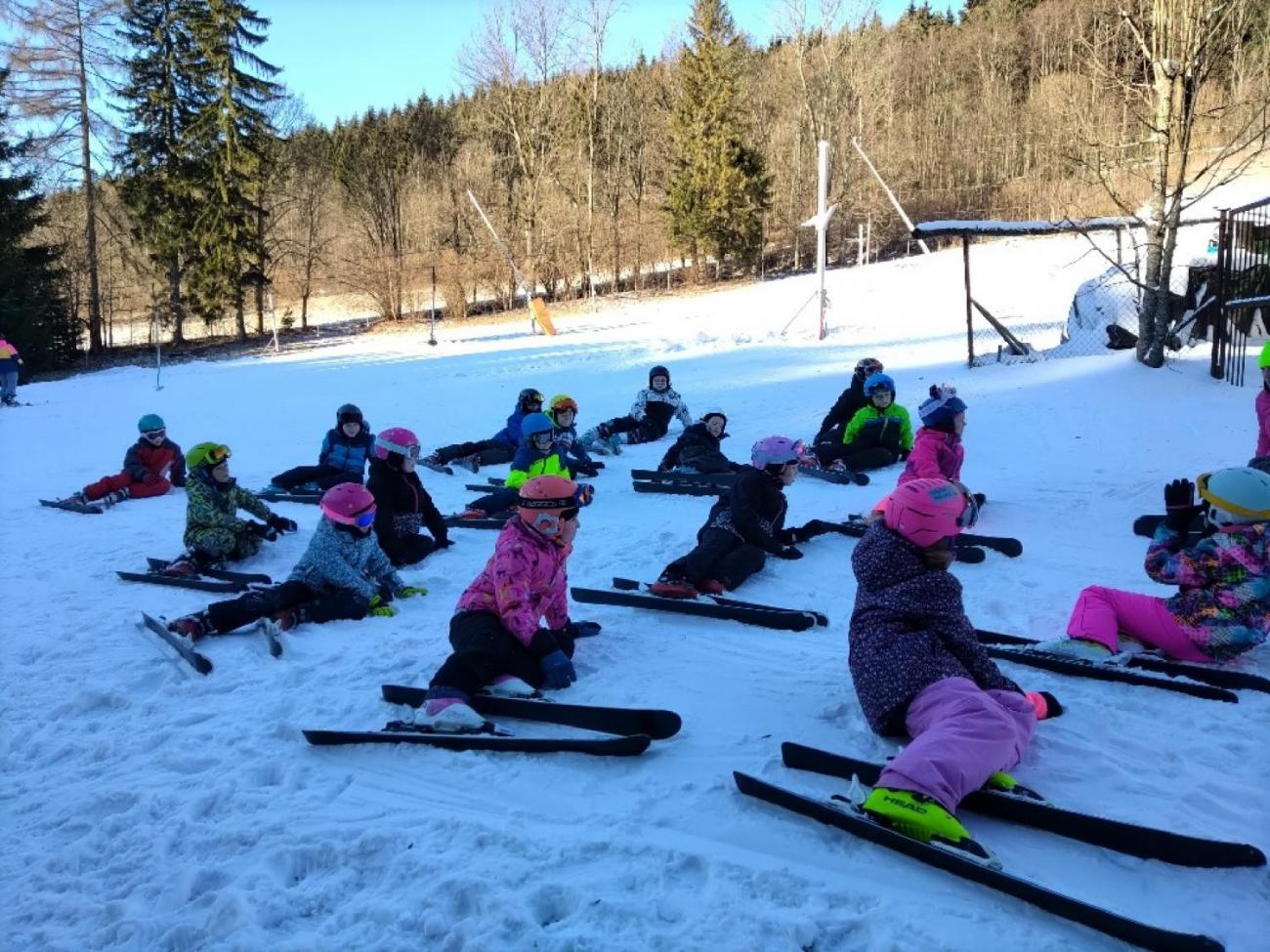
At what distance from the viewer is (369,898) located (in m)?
2.94

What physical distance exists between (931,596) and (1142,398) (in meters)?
9.03

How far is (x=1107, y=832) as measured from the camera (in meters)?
2.98

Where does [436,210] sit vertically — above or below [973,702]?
above

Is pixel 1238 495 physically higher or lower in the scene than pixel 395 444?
lower

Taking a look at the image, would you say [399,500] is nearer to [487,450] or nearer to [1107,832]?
[487,450]

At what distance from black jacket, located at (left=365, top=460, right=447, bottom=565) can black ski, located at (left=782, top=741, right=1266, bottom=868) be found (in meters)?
4.76

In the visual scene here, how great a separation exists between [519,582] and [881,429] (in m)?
→ 6.36

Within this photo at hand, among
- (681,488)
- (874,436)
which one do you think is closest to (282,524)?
(681,488)

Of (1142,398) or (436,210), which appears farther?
(436,210)

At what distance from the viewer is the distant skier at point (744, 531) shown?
6152mm

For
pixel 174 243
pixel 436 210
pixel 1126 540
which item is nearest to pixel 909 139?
pixel 436 210

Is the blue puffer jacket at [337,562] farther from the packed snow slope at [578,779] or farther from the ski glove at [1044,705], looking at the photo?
the ski glove at [1044,705]

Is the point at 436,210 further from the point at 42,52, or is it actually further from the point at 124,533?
the point at 124,533

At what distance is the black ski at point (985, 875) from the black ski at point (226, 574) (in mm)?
4656
